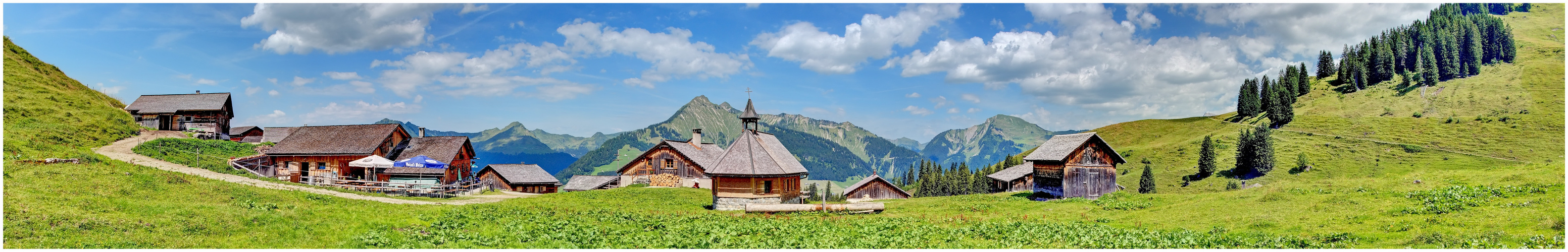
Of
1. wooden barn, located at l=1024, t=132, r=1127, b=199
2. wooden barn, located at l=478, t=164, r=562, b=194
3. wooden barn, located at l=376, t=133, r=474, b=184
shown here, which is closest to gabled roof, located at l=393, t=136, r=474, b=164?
wooden barn, located at l=376, t=133, r=474, b=184

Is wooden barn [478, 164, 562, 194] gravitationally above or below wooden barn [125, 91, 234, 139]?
below

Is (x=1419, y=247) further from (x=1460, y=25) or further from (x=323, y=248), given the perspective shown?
(x=1460, y=25)

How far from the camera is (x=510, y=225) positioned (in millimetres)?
21016

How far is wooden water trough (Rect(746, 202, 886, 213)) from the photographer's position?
100 ft

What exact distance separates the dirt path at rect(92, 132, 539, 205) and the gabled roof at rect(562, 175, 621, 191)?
22171 mm

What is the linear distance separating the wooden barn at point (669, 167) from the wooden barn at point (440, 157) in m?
14.2

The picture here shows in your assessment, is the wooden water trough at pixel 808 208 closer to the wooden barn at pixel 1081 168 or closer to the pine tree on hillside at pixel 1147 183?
the wooden barn at pixel 1081 168

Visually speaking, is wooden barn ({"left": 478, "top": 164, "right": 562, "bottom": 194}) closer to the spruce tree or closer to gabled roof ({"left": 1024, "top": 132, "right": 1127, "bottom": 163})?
gabled roof ({"left": 1024, "top": 132, "right": 1127, "bottom": 163})

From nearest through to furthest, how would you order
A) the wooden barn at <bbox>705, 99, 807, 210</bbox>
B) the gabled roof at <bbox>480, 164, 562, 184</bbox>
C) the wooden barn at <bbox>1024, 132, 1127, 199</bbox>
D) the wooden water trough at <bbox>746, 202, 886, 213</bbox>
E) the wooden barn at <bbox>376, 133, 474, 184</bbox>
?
1. the wooden water trough at <bbox>746, 202, 886, 213</bbox>
2. the wooden barn at <bbox>705, 99, 807, 210</bbox>
3. the wooden barn at <bbox>1024, 132, 1127, 199</bbox>
4. the wooden barn at <bbox>376, 133, 474, 184</bbox>
5. the gabled roof at <bbox>480, 164, 562, 184</bbox>

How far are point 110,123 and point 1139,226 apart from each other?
66.2 meters

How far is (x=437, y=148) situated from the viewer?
51.3 metres

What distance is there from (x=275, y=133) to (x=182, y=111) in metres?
15.2

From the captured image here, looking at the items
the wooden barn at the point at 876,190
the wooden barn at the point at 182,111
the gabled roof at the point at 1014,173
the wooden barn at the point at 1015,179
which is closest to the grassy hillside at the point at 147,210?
the wooden barn at the point at 182,111

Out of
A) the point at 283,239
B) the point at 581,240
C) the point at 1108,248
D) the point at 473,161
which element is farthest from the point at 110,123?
the point at 1108,248
